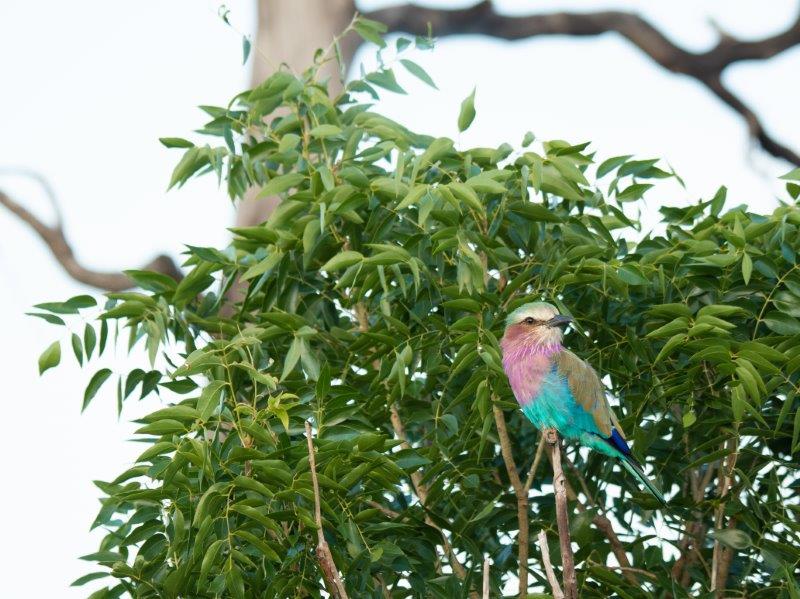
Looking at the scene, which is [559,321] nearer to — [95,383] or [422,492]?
[422,492]

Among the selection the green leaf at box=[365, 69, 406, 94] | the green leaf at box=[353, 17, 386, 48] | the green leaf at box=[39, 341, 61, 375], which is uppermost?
the green leaf at box=[353, 17, 386, 48]

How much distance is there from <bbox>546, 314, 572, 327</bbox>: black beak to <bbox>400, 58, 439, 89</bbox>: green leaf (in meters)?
1.12

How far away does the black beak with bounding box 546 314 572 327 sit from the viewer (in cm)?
315

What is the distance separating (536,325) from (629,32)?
4.85m

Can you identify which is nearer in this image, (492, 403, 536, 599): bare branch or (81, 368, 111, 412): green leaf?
(492, 403, 536, 599): bare branch

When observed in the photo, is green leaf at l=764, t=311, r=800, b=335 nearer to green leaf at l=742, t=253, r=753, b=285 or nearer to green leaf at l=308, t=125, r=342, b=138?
green leaf at l=742, t=253, r=753, b=285

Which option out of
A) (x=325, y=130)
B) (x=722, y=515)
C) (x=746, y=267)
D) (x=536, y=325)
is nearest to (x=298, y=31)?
(x=325, y=130)

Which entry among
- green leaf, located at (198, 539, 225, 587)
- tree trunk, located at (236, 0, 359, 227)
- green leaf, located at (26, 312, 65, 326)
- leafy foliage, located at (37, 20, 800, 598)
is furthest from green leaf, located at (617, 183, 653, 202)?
tree trunk, located at (236, 0, 359, 227)

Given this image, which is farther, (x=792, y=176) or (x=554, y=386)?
(x=792, y=176)

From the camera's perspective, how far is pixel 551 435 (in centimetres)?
312

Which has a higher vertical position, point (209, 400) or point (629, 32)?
point (629, 32)

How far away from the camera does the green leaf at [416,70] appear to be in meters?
3.95

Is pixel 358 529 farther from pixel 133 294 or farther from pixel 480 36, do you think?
pixel 480 36

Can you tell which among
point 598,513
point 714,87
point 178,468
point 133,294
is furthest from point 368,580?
point 714,87
